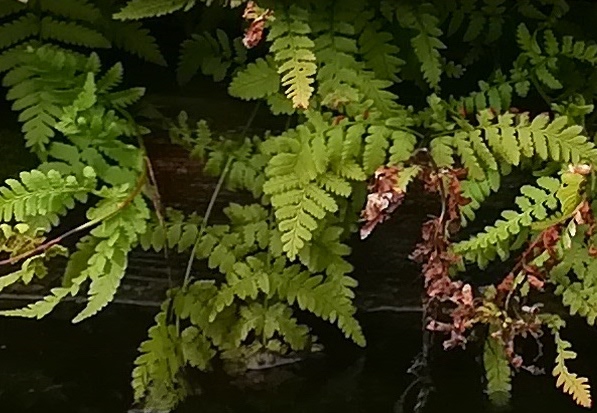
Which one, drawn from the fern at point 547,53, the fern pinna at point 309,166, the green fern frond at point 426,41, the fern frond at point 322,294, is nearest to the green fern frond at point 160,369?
the fern pinna at point 309,166

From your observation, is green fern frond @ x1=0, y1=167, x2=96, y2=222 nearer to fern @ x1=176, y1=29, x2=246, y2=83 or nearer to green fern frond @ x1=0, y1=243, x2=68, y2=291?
green fern frond @ x1=0, y1=243, x2=68, y2=291

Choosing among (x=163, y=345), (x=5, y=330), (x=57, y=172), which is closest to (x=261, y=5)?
(x=57, y=172)

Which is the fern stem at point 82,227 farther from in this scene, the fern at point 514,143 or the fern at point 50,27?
the fern at point 514,143

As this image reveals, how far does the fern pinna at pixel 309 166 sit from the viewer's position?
3.80 ft

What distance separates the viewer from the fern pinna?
1.16 meters

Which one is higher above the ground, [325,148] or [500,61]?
[500,61]

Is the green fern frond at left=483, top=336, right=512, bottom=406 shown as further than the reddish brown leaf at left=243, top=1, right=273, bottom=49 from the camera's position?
Yes

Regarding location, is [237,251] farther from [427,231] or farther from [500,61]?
[500,61]

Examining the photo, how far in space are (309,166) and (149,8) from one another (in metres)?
0.29

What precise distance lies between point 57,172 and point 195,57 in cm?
31

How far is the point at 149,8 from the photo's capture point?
1162 millimetres

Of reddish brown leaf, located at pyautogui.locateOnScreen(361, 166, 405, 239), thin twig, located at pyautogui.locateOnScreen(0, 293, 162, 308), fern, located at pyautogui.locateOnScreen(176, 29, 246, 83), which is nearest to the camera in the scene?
reddish brown leaf, located at pyautogui.locateOnScreen(361, 166, 405, 239)

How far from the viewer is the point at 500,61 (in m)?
1.42

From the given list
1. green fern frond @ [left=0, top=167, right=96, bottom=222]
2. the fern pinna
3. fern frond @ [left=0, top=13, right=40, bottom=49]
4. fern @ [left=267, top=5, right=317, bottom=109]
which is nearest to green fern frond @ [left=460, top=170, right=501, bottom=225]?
the fern pinna
